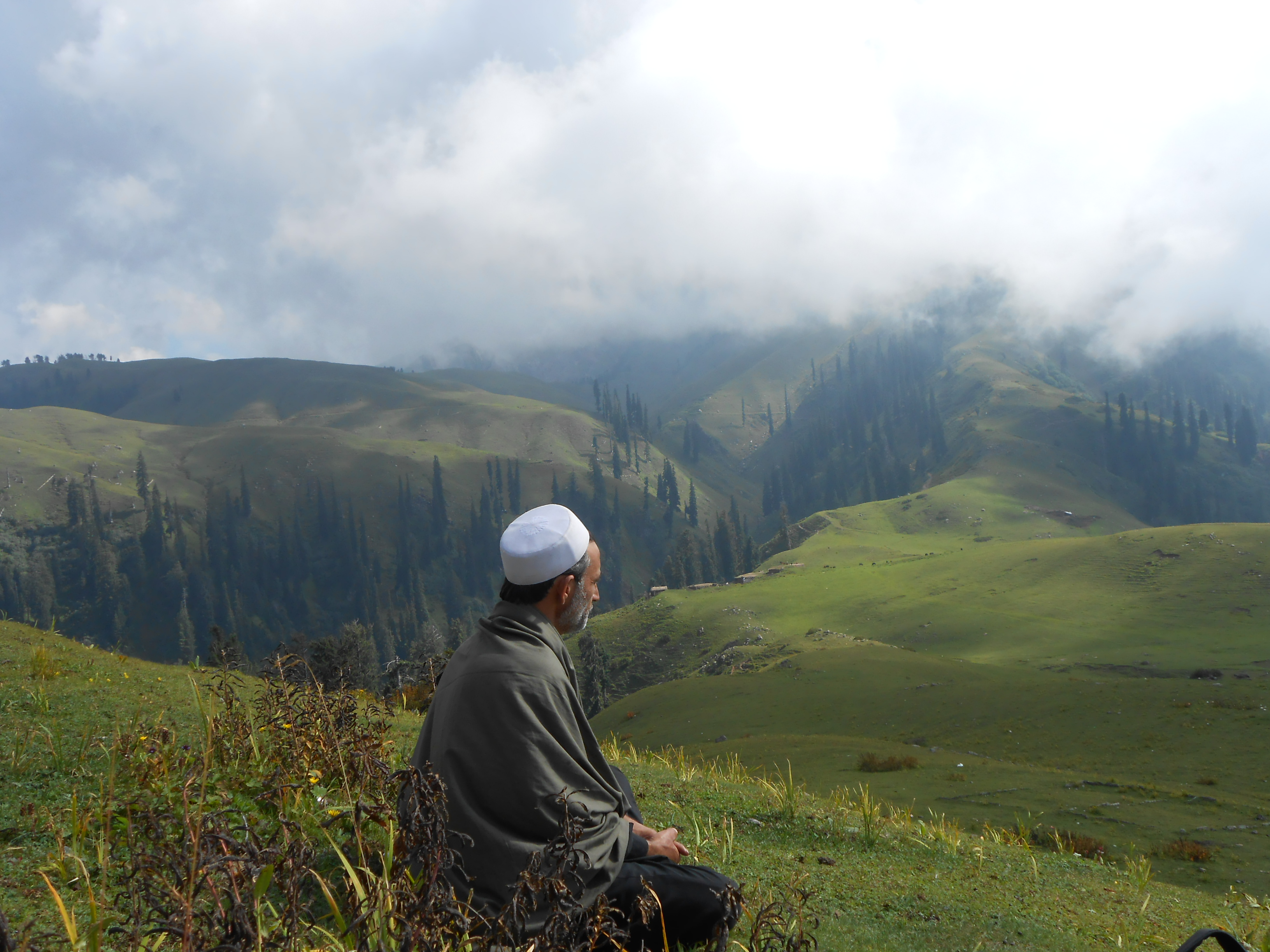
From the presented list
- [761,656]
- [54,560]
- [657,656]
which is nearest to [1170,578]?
[761,656]

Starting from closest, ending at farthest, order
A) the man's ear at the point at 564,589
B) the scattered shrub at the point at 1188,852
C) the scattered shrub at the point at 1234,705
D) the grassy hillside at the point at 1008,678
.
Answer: the man's ear at the point at 564,589 → the scattered shrub at the point at 1188,852 → the grassy hillside at the point at 1008,678 → the scattered shrub at the point at 1234,705

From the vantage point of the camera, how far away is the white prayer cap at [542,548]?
15.0ft

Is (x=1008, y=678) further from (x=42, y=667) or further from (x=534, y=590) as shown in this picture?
(x=534, y=590)

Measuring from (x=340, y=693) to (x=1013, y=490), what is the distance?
179297 mm

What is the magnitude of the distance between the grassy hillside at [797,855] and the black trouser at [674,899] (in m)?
0.34

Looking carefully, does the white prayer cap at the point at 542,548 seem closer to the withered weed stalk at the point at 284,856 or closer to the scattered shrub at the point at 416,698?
the withered weed stalk at the point at 284,856

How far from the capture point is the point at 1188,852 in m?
15.0

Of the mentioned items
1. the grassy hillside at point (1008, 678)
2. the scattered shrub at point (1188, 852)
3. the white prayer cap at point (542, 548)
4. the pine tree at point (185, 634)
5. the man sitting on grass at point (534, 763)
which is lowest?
the pine tree at point (185, 634)

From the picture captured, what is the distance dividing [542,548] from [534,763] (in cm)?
114

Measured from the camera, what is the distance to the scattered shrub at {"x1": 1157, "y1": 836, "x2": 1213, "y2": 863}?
48.4 feet

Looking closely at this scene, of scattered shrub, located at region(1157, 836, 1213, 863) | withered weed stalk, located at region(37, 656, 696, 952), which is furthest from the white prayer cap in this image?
scattered shrub, located at region(1157, 836, 1213, 863)

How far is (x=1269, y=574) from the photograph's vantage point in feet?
222

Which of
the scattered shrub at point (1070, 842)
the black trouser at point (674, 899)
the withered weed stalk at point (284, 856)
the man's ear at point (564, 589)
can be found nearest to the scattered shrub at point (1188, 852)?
the scattered shrub at point (1070, 842)

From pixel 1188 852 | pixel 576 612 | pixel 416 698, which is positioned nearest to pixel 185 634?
pixel 416 698
